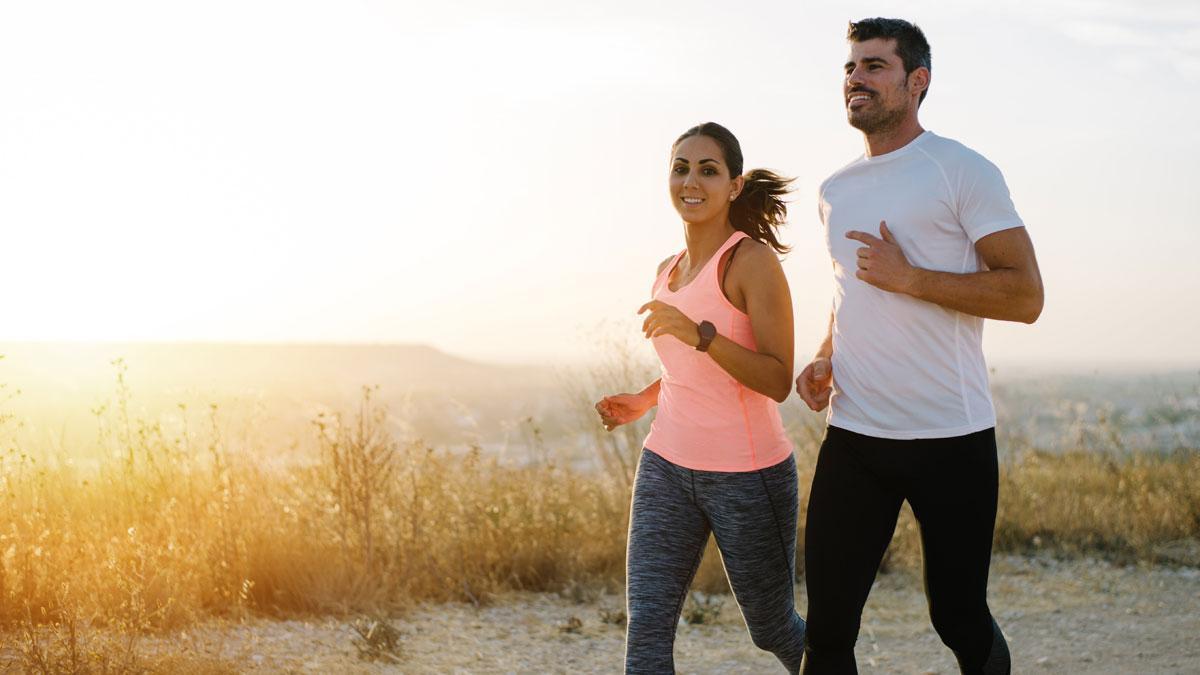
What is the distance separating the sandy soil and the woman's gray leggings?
216 centimetres

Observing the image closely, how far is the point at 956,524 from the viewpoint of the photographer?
3.29 metres

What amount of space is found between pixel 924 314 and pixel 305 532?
4206mm

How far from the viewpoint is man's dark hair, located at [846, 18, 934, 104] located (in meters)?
3.41

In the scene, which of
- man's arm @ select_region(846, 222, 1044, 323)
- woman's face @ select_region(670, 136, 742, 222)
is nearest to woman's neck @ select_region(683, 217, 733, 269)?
woman's face @ select_region(670, 136, 742, 222)

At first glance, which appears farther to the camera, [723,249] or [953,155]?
[723,249]

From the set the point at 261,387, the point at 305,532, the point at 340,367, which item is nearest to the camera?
the point at 305,532

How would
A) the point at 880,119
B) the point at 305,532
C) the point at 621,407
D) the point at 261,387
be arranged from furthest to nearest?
the point at 261,387, the point at 305,532, the point at 621,407, the point at 880,119

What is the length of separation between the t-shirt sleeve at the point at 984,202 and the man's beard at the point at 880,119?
29cm

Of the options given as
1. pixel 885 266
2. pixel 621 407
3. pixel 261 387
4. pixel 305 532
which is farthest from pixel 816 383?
pixel 261 387

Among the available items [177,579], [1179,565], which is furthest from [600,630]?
[1179,565]

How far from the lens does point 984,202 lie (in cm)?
317

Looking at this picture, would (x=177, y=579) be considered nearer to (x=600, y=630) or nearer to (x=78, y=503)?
(x=78, y=503)

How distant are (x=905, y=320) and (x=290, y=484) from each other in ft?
15.2

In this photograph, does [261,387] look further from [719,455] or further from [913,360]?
[913,360]
